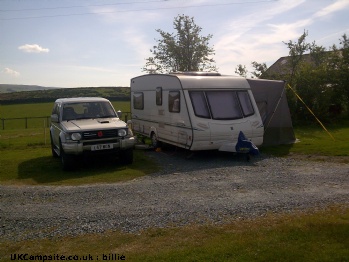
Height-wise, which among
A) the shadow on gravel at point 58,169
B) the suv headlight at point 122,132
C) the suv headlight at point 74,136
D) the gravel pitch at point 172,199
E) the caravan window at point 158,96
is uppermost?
the caravan window at point 158,96

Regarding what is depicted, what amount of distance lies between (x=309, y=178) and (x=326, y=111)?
13.9m

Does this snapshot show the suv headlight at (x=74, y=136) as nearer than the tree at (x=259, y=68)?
Yes

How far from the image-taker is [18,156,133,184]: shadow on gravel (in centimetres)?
955

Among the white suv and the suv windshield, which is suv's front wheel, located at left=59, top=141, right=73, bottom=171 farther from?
the suv windshield

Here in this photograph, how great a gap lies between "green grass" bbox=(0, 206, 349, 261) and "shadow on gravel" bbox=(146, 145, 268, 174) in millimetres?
4514

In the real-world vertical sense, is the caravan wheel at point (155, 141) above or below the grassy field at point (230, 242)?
above

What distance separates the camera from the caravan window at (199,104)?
10953 mm

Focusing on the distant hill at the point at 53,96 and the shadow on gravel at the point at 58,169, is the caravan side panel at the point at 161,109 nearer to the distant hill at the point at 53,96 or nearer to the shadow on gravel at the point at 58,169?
the shadow on gravel at the point at 58,169

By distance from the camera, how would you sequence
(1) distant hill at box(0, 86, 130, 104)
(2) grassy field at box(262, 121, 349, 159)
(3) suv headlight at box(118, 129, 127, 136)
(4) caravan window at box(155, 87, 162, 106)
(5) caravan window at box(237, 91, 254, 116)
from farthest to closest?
(1) distant hill at box(0, 86, 130, 104)
(4) caravan window at box(155, 87, 162, 106)
(5) caravan window at box(237, 91, 254, 116)
(2) grassy field at box(262, 121, 349, 159)
(3) suv headlight at box(118, 129, 127, 136)

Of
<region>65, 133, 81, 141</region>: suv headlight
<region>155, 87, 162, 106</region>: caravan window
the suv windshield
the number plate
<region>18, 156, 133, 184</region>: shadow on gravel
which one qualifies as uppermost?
<region>155, 87, 162, 106</region>: caravan window

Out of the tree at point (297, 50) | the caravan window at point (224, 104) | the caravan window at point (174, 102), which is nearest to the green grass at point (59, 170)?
the caravan window at point (174, 102)

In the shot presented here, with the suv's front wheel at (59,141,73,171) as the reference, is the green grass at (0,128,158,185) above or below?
below

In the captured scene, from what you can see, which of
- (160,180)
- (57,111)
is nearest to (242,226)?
(160,180)

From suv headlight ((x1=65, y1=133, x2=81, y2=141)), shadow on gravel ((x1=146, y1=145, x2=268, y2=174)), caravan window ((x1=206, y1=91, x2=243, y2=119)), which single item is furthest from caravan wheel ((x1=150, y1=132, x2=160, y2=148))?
suv headlight ((x1=65, y1=133, x2=81, y2=141))
